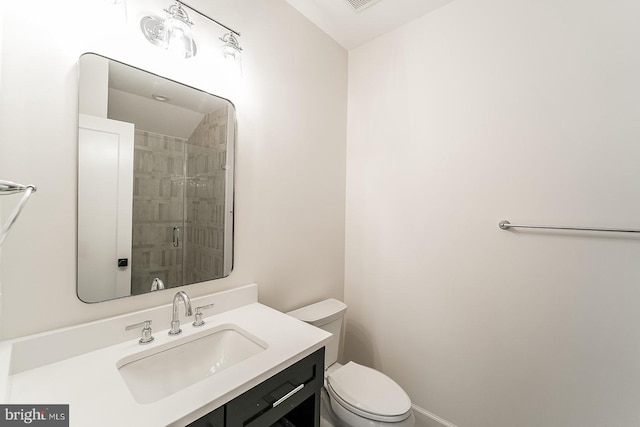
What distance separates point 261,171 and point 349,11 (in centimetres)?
114

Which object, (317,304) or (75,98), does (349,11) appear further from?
(317,304)

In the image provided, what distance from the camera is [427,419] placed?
5.43ft

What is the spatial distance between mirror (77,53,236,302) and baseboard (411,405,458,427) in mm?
1509

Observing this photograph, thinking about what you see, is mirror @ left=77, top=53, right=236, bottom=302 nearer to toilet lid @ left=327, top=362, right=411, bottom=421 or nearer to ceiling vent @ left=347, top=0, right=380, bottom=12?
toilet lid @ left=327, top=362, right=411, bottom=421

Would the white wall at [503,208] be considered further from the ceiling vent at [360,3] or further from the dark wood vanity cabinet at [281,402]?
the dark wood vanity cabinet at [281,402]

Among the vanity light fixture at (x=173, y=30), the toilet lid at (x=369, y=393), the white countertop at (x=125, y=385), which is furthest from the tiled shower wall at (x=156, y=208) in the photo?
the toilet lid at (x=369, y=393)

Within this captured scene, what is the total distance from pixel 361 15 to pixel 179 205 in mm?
1580

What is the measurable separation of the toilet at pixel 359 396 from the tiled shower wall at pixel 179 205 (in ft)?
2.23

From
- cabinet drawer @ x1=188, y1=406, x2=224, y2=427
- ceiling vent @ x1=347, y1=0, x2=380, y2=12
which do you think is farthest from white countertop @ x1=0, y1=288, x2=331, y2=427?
ceiling vent @ x1=347, y1=0, x2=380, y2=12

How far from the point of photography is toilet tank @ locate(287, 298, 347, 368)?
1570 mm

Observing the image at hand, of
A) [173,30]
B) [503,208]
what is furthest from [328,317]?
[173,30]

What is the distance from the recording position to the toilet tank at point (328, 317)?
5.15 ft

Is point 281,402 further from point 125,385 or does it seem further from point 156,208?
point 156,208

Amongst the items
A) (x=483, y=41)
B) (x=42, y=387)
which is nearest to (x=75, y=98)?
(x=42, y=387)
